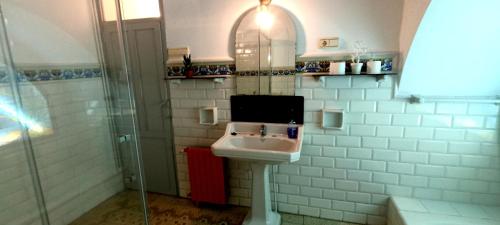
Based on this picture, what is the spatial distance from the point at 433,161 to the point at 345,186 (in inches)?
26.0

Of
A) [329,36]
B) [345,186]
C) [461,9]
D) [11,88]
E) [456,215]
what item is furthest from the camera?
[345,186]

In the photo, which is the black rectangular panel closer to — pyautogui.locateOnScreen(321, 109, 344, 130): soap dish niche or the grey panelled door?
pyautogui.locateOnScreen(321, 109, 344, 130): soap dish niche

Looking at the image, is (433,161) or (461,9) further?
(433,161)

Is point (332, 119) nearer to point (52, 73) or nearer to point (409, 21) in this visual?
point (409, 21)

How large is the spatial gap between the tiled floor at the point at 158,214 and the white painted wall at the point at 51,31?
4.23 feet

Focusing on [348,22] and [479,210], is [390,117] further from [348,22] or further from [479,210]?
[479,210]

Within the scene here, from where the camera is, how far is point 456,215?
1.67 metres

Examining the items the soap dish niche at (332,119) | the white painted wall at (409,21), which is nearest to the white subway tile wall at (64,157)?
the soap dish niche at (332,119)

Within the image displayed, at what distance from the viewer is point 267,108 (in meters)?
2.01

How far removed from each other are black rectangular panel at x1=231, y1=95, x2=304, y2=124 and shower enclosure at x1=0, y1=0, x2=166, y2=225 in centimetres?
101

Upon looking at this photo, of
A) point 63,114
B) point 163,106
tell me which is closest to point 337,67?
point 163,106

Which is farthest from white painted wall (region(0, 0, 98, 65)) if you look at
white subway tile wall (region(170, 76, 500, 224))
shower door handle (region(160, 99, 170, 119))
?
white subway tile wall (region(170, 76, 500, 224))

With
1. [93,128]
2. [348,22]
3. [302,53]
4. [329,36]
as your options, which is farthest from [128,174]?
[348,22]

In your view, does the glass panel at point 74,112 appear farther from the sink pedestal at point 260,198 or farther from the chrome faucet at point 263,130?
the chrome faucet at point 263,130
